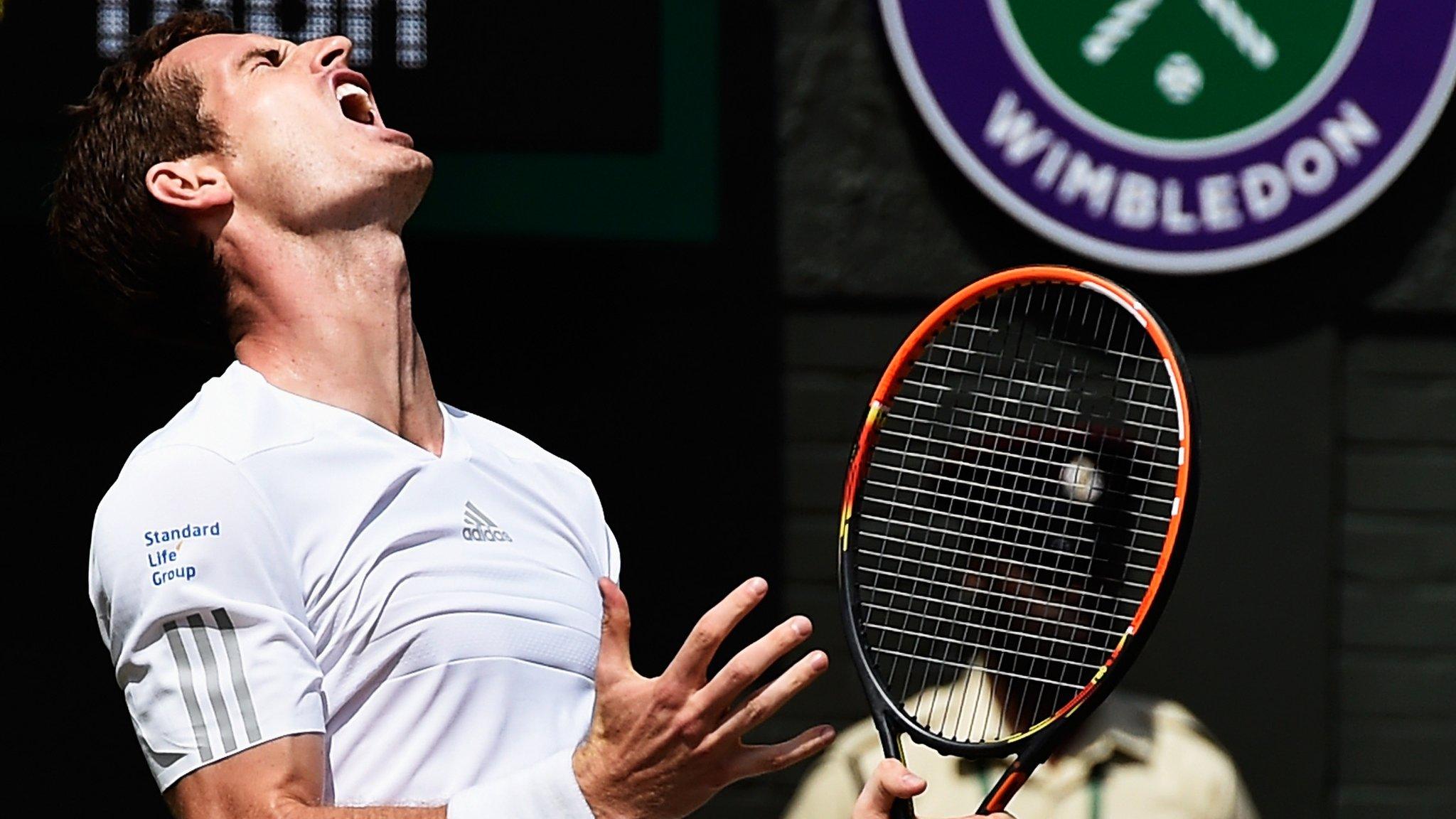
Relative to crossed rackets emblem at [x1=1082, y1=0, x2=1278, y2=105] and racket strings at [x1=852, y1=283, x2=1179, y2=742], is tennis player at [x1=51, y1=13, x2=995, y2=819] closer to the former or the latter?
racket strings at [x1=852, y1=283, x2=1179, y2=742]

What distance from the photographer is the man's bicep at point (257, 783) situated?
1755 millimetres

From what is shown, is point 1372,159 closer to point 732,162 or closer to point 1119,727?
point 732,162

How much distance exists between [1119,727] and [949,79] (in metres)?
1.61

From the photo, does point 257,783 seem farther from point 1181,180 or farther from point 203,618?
point 1181,180

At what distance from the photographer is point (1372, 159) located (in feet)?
13.2

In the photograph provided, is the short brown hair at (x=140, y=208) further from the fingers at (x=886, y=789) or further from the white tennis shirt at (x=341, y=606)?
Result: the fingers at (x=886, y=789)

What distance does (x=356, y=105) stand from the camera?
2289mm

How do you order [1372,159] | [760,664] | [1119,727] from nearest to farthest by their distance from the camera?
[760,664]
[1119,727]
[1372,159]

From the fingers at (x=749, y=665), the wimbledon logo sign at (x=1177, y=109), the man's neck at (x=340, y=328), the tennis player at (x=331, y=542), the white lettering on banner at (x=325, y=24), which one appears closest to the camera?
the fingers at (x=749, y=665)

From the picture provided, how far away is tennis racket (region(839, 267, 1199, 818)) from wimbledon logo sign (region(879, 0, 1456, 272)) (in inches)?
9.2

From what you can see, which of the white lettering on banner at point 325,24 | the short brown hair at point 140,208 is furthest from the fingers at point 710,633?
the white lettering on banner at point 325,24

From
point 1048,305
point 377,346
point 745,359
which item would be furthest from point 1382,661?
point 377,346

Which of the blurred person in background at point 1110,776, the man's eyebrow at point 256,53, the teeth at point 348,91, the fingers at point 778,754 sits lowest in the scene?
the blurred person in background at point 1110,776

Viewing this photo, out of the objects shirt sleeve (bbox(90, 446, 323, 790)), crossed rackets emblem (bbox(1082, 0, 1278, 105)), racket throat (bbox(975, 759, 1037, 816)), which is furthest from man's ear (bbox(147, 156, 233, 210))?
crossed rackets emblem (bbox(1082, 0, 1278, 105))
